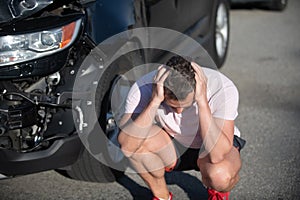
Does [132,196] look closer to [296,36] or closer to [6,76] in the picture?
[6,76]

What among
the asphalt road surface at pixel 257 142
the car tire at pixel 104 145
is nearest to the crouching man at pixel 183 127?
the car tire at pixel 104 145

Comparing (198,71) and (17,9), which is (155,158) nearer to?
(198,71)

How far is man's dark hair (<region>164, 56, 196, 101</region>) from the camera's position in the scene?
3.40 m

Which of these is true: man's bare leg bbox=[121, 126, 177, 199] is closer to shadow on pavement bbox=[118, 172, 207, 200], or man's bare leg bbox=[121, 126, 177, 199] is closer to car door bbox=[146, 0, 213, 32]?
shadow on pavement bbox=[118, 172, 207, 200]

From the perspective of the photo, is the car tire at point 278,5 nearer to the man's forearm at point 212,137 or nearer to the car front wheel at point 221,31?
the car front wheel at point 221,31

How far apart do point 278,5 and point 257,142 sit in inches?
207

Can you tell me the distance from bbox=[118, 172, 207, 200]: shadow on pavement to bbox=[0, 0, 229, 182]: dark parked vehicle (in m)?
0.27

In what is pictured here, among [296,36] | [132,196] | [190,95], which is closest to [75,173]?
[132,196]

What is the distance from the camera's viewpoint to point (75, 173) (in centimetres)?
427

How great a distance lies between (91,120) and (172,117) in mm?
508

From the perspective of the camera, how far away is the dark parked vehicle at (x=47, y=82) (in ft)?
11.7

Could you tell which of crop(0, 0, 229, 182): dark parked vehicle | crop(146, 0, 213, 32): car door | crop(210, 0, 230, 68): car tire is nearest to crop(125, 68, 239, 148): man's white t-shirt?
crop(0, 0, 229, 182): dark parked vehicle

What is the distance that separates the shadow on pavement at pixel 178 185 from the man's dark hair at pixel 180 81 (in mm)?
942

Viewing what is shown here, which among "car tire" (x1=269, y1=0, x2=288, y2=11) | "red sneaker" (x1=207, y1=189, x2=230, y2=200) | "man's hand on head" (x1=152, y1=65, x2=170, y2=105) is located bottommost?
"car tire" (x1=269, y1=0, x2=288, y2=11)
